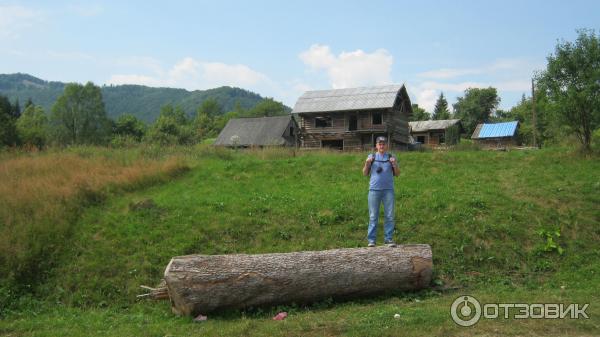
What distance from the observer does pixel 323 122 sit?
123ft

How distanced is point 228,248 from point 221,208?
224 centimetres

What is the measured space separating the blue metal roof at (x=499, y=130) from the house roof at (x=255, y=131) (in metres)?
20.6

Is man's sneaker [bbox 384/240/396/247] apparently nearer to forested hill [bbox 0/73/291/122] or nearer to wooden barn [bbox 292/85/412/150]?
wooden barn [bbox 292/85/412/150]

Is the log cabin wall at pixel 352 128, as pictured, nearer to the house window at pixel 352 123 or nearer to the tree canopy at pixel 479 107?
the house window at pixel 352 123

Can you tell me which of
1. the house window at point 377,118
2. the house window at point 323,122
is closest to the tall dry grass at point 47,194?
the house window at point 323,122

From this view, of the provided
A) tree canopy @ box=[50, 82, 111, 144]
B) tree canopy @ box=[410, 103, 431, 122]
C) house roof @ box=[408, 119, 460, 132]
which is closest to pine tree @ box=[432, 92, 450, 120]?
tree canopy @ box=[410, 103, 431, 122]

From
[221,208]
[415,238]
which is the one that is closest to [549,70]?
[415,238]

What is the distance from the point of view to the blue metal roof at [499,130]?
4241 centimetres

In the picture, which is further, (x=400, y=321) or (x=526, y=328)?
(x=400, y=321)

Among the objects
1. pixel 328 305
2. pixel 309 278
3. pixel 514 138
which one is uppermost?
pixel 514 138

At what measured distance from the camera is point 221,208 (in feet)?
41.1

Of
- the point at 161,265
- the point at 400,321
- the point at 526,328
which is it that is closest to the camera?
the point at 526,328

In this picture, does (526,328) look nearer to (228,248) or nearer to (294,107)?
(228,248)

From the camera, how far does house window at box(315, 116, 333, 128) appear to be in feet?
121
